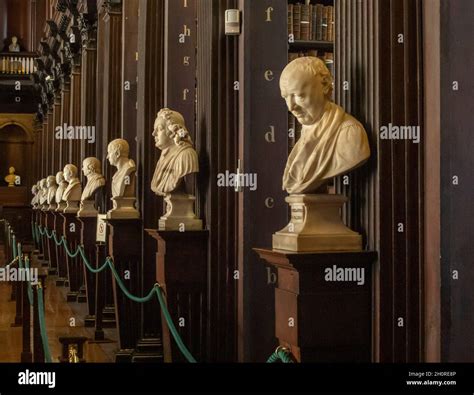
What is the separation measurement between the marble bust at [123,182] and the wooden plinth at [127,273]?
2.8 inches

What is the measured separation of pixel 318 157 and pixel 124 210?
3784mm

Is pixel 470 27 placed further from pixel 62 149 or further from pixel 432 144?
pixel 62 149

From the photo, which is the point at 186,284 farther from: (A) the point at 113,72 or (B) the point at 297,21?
(A) the point at 113,72

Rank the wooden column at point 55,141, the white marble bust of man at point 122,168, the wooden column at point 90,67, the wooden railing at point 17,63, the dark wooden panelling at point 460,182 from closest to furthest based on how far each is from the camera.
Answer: the dark wooden panelling at point 460,182
the white marble bust of man at point 122,168
the wooden column at point 90,67
the wooden column at point 55,141
the wooden railing at point 17,63

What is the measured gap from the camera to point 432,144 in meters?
2.78

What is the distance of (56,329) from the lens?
7.73 m

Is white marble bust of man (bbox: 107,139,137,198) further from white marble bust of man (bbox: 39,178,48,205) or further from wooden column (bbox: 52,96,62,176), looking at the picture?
wooden column (bbox: 52,96,62,176)

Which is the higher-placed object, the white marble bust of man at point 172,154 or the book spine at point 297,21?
the book spine at point 297,21

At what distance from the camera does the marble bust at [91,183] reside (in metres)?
8.11

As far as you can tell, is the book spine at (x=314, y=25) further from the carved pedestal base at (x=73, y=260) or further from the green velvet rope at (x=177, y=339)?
the carved pedestal base at (x=73, y=260)

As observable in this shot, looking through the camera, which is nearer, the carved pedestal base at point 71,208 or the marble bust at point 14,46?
the carved pedestal base at point 71,208

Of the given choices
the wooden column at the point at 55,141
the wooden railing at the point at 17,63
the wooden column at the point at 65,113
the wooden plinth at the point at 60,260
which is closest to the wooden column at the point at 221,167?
the wooden plinth at the point at 60,260

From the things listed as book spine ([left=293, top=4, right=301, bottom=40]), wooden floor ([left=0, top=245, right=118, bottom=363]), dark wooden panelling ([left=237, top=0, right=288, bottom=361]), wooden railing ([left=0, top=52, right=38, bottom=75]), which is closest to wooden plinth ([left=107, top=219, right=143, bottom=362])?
wooden floor ([left=0, top=245, right=118, bottom=363])

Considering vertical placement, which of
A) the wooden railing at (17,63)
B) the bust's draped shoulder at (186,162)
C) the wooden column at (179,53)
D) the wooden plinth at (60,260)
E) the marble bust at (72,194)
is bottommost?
the wooden plinth at (60,260)
